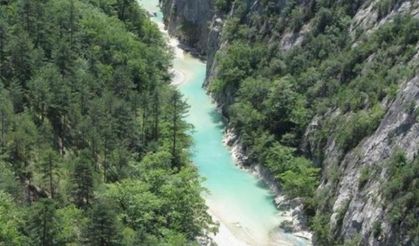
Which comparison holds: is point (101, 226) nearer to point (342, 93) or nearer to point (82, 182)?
point (82, 182)

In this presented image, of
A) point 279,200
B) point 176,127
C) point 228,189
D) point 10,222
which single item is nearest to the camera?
point 10,222

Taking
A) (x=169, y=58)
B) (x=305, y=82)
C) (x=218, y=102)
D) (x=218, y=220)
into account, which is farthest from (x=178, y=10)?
(x=218, y=220)

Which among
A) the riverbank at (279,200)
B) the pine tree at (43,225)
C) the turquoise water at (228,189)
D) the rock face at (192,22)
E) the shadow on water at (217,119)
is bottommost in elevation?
the turquoise water at (228,189)

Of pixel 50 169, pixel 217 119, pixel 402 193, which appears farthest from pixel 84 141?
pixel 402 193

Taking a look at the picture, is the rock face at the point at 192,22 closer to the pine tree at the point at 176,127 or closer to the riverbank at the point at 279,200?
the riverbank at the point at 279,200

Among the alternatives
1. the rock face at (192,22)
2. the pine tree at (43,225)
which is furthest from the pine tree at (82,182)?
the rock face at (192,22)

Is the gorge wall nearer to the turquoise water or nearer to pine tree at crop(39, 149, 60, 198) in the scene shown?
the turquoise water
